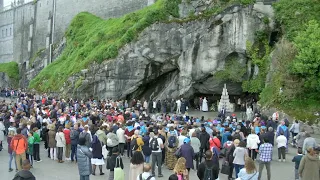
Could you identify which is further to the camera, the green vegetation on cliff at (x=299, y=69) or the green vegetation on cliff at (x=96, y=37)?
the green vegetation on cliff at (x=96, y=37)

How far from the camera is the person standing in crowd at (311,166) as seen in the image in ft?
32.6

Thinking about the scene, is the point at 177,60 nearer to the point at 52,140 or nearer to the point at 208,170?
the point at 52,140

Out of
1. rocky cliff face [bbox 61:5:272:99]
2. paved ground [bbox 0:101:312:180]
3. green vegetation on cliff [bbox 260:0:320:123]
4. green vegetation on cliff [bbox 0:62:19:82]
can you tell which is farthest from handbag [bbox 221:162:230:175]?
green vegetation on cliff [bbox 0:62:19:82]

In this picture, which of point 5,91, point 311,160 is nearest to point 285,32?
point 311,160

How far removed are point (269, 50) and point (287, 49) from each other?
14.8ft

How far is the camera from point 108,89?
34.4 m

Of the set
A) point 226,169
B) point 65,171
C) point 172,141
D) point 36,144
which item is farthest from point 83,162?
point 36,144

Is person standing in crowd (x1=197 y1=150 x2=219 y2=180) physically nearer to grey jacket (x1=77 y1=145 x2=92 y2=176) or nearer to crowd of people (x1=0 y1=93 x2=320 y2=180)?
crowd of people (x1=0 y1=93 x2=320 y2=180)

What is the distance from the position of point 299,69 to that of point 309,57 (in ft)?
2.99

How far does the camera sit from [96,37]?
41188mm

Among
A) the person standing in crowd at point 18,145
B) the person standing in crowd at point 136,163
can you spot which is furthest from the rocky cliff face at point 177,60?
the person standing in crowd at point 136,163

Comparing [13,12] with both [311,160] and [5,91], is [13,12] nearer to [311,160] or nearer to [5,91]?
[5,91]

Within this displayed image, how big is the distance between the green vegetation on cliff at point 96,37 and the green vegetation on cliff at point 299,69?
11.1 m

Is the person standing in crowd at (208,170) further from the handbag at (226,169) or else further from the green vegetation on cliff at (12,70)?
the green vegetation on cliff at (12,70)
